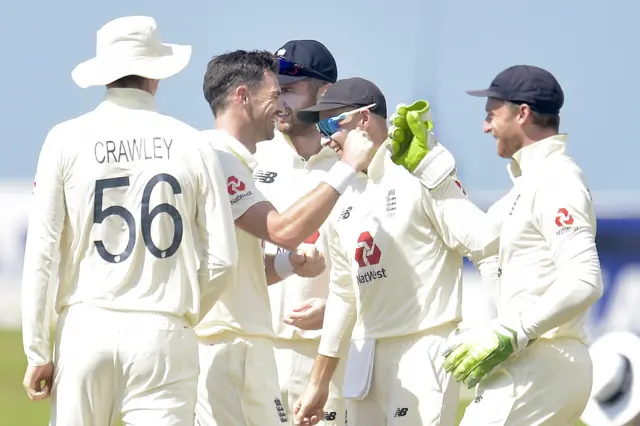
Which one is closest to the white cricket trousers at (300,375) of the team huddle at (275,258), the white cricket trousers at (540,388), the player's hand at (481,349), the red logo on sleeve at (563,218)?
the team huddle at (275,258)

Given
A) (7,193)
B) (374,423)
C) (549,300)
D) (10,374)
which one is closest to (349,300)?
(374,423)

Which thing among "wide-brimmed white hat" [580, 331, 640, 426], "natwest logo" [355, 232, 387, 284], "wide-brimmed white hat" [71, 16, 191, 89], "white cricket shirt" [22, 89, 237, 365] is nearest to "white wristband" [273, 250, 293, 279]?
"natwest logo" [355, 232, 387, 284]

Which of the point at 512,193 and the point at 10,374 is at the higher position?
the point at 512,193

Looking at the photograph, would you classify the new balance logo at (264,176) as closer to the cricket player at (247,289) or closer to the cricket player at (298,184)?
the cricket player at (298,184)

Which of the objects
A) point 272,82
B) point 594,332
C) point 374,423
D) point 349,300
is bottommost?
point 594,332

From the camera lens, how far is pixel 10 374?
1880cm

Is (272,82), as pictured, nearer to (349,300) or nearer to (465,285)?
(349,300)

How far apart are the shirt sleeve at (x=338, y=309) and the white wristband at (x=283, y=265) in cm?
39

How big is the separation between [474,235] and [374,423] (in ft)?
3.49

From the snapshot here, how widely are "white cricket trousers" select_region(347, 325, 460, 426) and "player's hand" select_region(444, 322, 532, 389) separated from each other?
74 cm

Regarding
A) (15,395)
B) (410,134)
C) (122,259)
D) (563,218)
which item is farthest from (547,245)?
(15,395)

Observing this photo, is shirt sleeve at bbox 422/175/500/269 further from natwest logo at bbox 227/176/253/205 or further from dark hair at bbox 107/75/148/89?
dark hair at bbox 107/75/148/89

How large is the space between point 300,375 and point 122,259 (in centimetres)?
211

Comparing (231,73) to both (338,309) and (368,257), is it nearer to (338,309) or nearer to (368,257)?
(368,257)
